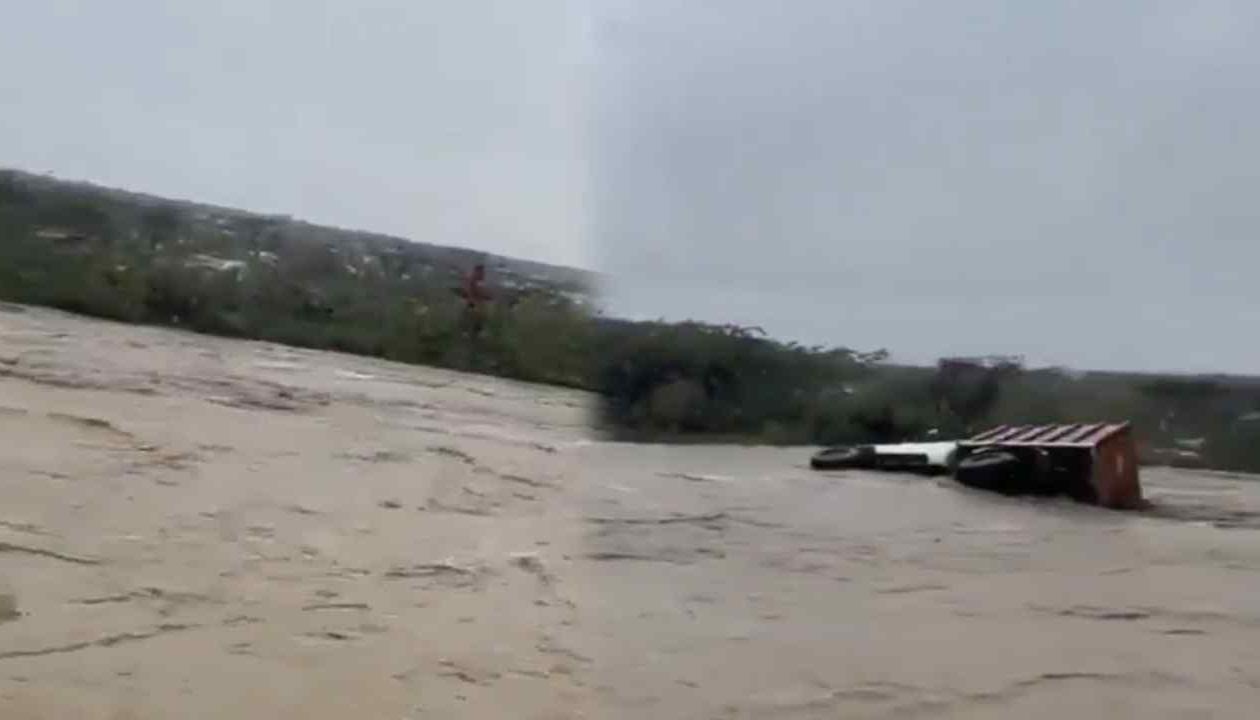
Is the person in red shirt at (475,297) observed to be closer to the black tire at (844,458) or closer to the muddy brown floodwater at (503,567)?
the muddy brown floodwater at (503,567)

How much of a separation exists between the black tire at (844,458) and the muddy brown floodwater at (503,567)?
0.01 meters

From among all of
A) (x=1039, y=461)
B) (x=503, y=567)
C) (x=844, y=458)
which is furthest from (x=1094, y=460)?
(x=503, y=567)

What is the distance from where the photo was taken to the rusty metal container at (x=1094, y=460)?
1473 mm

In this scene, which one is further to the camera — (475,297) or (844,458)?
(475,297)

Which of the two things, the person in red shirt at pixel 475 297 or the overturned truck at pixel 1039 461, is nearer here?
the overturned truck at pixel 1039 461

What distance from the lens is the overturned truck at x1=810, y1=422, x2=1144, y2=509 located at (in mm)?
1477

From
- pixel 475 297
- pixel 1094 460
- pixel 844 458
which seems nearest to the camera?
pixel 1094 460

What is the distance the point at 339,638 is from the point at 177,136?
577 millimetres

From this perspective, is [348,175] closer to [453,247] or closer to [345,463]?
[453,247]

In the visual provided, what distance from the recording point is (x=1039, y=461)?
1.51m

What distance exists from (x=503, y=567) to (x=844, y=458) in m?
0.40

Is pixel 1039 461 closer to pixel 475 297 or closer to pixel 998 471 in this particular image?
pixel 998 471

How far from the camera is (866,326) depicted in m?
1.57

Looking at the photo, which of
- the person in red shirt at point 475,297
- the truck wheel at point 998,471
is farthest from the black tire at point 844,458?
the person in red shirt at point 475,297
